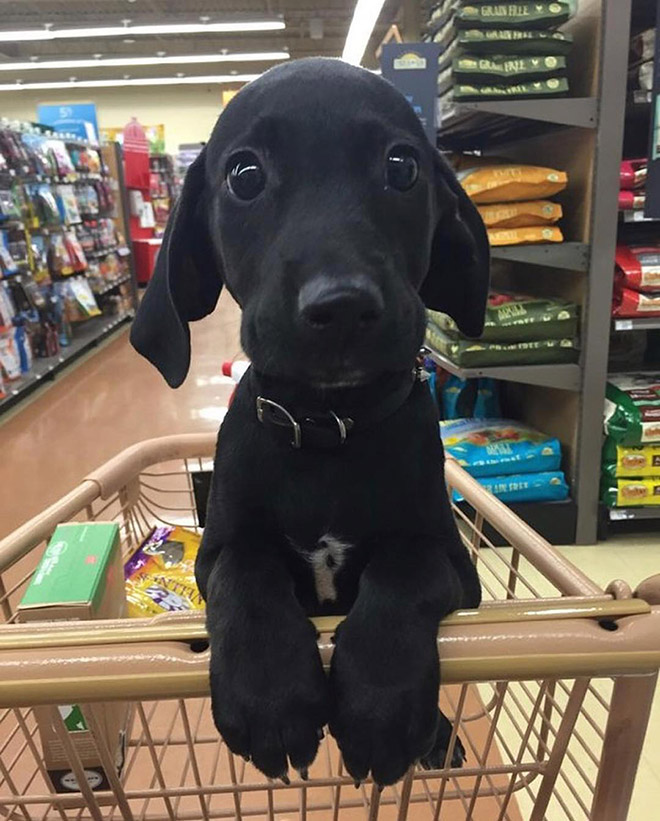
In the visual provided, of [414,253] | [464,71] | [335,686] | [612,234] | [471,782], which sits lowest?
[471,782]

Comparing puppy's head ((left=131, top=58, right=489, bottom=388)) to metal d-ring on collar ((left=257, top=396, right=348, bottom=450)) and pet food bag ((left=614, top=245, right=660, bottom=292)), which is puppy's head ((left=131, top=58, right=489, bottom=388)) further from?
pet food bag ((left=614, top=245, right=660, bottom=292))

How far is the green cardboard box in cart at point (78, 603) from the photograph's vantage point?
0.82m

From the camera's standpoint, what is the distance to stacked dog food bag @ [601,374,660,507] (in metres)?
2.14

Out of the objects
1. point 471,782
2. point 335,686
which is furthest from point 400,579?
point 471,782

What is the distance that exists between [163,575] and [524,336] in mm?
1288

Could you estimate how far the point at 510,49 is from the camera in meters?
2.02

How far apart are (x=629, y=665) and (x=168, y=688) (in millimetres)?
355

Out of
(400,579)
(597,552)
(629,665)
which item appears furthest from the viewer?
(597,552)

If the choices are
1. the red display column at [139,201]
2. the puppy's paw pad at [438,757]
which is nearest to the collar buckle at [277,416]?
the puppy's paw pad at [438,757]

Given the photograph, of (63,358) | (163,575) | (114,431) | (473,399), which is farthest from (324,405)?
(63,358)

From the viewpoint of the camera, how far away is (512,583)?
1033 millimetres

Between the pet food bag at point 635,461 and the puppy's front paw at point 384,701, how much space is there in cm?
178

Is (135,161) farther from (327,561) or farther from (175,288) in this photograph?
(327,561)

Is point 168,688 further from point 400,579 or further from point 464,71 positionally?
point 464,71
